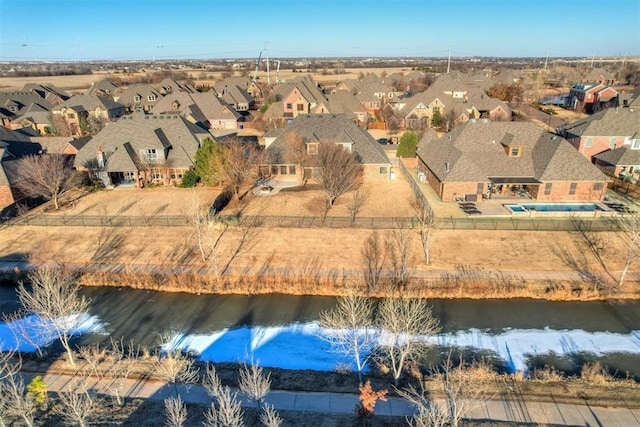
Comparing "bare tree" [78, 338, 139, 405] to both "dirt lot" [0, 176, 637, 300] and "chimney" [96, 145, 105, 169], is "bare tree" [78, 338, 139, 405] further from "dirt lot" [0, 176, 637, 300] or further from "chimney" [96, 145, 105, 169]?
"chimney" [96, 145, 105, 169]

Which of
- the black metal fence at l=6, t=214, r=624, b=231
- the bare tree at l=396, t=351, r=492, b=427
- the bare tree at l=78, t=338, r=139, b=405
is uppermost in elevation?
the black metal fence at l=6, t=214, r=624, b=231

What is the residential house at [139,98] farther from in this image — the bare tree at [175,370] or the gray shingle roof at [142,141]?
the bare tree at [175,370]

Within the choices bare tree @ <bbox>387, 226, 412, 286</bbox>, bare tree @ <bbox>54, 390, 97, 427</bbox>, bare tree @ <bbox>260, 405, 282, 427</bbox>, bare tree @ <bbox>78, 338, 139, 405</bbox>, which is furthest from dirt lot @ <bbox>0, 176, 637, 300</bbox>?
bare tree @ <bbox>54, 390, 97, 427</bbox>

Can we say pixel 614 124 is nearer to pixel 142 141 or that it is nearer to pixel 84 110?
pixel 142 141

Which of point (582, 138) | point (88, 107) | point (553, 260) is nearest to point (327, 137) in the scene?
point (553, 260)

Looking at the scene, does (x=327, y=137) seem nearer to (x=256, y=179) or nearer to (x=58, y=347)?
(x=256, y=179)
